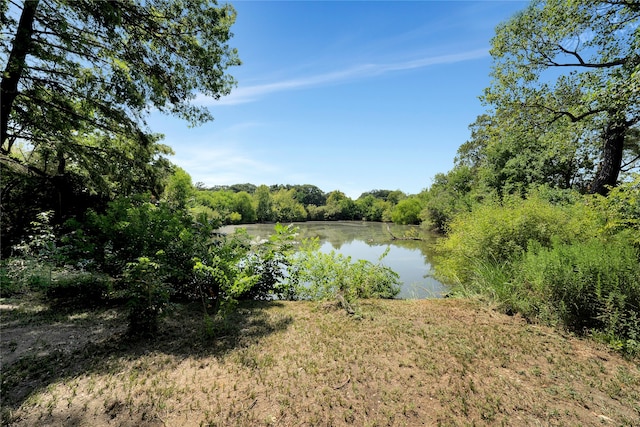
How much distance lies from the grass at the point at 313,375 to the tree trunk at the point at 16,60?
367cm

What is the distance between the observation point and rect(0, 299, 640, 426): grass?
7.89 feet

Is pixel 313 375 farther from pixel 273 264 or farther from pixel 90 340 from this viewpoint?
pixel 273 264

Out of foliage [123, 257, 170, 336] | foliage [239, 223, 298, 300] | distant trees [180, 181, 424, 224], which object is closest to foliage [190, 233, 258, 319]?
foliage [123, 257, 170, 336]

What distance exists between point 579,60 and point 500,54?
206 centimetres

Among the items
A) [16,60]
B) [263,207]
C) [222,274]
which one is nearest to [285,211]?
[263,207]

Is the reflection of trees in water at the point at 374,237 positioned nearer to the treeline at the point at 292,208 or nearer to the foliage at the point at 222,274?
the foliage at the point at 222,274

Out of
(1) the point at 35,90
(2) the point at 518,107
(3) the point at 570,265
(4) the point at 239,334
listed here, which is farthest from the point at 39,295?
(2) the point at 518,107

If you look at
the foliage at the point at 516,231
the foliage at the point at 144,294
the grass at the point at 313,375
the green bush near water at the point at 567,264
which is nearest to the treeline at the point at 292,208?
the foliage at the point at 144,294

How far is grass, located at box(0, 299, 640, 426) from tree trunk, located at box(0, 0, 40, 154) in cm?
367

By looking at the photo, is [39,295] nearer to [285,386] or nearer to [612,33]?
[285,386]

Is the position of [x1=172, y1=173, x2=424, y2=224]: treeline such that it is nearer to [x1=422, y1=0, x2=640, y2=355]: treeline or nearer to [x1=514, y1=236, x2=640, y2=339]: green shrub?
[x1=422, y1=0, x2=640, y2=355]: treeline

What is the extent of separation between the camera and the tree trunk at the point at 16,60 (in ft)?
14.5

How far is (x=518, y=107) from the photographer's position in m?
8.41

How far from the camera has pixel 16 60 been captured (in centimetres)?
435
